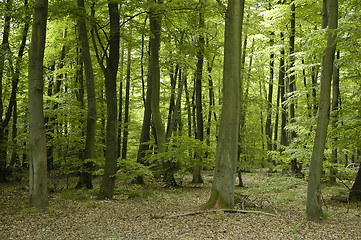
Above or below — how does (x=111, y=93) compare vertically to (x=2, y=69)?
below

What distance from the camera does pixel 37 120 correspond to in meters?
7.17

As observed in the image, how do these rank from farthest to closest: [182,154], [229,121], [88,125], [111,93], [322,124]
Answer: [182,154] → [88,125] → [111,93] → [229,121] → [322,124]

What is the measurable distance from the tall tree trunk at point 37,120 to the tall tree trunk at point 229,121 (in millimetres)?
4270

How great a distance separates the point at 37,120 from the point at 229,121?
4.77 metres

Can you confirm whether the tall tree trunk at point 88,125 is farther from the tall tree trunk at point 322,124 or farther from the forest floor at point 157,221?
the tall tree trunk at point 322,124

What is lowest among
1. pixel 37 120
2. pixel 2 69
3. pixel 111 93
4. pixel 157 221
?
pixel 157 221

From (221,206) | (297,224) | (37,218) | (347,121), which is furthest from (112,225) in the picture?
(347,121)

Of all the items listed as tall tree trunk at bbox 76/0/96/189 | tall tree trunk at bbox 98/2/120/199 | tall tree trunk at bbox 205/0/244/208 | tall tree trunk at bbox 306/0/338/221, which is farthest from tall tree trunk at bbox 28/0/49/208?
tall tree trunk at bbox 306/0/338/221

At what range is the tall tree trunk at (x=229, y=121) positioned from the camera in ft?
24.5

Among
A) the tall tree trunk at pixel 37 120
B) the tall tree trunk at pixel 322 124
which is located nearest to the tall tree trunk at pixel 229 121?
the tall tree trunk at pixel 322 124

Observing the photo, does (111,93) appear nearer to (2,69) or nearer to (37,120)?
(37,120)

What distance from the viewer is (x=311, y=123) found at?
9758 millimetres

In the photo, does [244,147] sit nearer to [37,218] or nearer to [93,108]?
[93,108]

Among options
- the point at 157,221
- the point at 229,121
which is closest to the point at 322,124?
the point at 229,121
